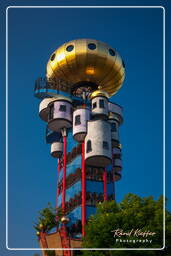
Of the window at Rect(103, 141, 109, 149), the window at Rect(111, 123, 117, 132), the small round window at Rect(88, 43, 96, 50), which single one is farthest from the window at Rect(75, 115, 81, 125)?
the small round window at Rect(88, 43, 96, 50)

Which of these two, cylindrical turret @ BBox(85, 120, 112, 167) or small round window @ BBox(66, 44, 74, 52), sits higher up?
small round window @ BBox(66, 44, 74, 52)

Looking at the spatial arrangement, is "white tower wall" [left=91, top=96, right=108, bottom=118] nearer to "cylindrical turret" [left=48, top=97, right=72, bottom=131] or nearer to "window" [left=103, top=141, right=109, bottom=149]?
"cylindrical turret" [left=48, top=97, right=72, bottom=131]

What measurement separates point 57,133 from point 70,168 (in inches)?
149

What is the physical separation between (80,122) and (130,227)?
13570mm

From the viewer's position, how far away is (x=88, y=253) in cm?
2238

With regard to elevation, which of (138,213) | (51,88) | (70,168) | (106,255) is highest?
(51,88)

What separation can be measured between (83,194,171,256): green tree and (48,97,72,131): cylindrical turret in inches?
508

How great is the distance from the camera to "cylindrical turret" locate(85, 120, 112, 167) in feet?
109

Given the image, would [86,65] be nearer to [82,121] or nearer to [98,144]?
[82,121]

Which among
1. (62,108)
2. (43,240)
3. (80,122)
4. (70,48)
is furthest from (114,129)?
(43,240)

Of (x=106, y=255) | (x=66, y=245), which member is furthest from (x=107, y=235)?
(x=66, y=245)

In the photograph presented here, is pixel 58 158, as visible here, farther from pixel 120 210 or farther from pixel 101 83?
pixel 120 210

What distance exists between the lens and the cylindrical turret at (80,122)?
34688 millimetres

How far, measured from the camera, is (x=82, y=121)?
34.9 metres
